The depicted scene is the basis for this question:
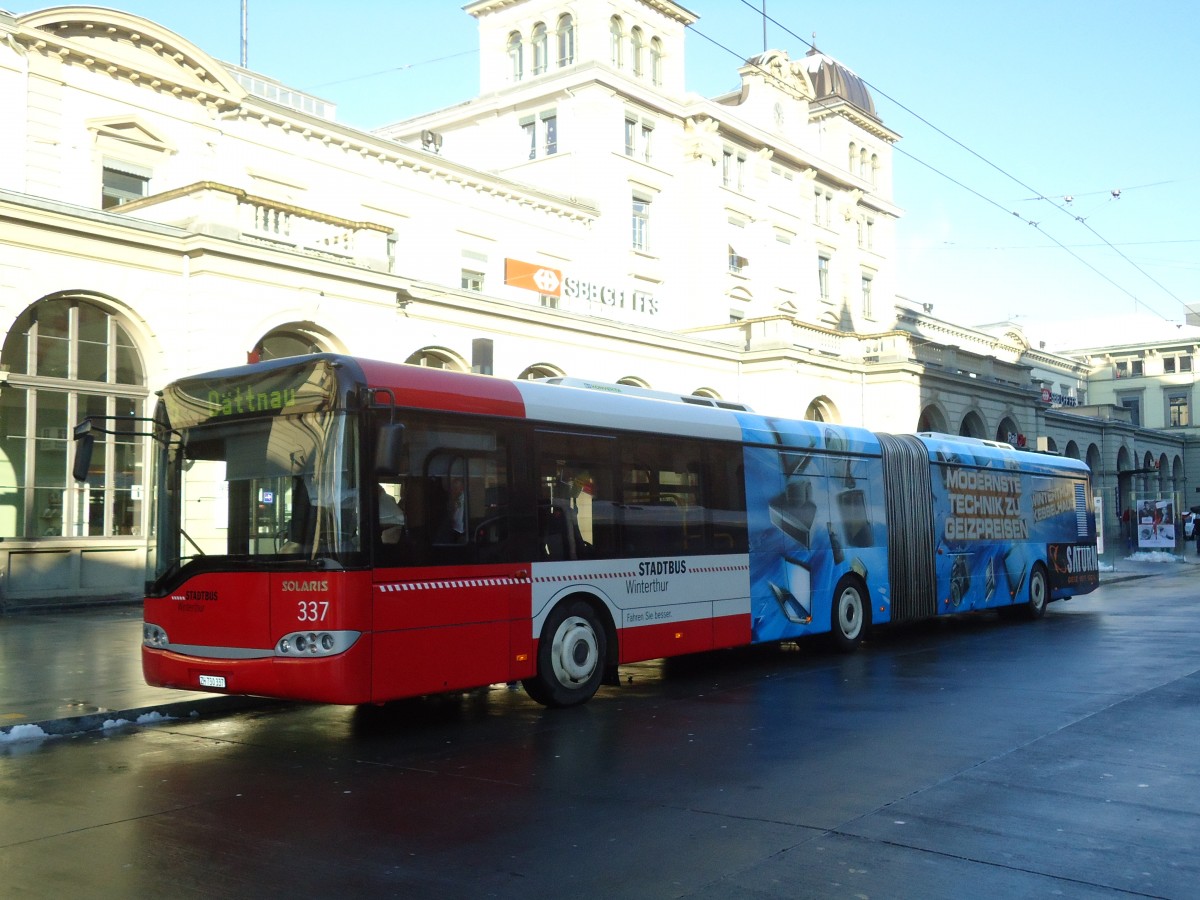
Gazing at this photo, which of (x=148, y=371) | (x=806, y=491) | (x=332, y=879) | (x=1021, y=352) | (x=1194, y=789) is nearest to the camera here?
(x=332, y=879)

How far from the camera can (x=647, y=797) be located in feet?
23.4

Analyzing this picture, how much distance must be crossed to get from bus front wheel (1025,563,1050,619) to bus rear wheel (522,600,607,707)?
461 inches

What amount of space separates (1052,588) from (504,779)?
16.0m

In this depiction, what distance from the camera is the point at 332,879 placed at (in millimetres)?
5539

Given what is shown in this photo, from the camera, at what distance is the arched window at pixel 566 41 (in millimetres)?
40125

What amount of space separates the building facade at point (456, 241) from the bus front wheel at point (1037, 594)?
10282mm

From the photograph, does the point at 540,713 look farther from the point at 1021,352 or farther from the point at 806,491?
the point at 1021,352

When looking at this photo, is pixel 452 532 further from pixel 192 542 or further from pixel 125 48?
pixel 125 48

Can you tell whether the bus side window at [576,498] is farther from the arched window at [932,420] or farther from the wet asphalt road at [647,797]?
the arched window at [932,420]

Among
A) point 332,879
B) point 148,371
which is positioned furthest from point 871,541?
point 148,371

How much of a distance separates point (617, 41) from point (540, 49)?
2.78 metres

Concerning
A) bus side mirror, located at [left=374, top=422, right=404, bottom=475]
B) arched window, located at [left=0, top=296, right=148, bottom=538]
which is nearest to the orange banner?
arched window, located at [left=0, top=296, right=148, bottom=538]

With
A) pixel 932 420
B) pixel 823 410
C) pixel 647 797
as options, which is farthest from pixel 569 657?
pixel 932 420

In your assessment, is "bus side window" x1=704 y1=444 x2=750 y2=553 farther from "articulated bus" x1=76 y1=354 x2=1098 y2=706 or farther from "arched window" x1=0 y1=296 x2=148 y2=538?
"arched window" x1=0 y1=296 x2=148 y2=538
